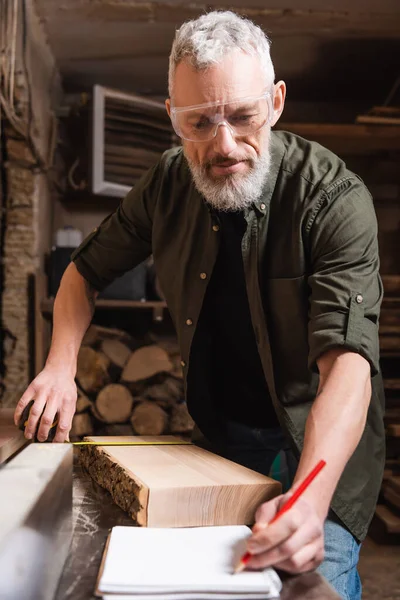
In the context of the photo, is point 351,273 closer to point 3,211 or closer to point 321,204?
point 321,204

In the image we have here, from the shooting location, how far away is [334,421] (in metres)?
1.25

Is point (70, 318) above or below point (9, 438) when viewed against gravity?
above

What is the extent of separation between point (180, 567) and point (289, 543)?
0.18 m

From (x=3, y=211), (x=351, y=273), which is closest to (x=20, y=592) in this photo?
(x=351, y=273)

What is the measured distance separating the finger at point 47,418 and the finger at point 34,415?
1cm

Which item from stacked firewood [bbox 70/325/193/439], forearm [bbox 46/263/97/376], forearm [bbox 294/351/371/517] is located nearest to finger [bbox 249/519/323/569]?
forearm [bbox 294/351/371/517]

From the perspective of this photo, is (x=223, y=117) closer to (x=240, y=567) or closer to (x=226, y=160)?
(x=226, y=160)

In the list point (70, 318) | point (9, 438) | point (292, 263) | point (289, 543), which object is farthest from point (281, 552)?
point (70, 318)

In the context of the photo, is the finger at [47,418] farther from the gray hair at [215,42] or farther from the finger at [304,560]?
the gray hair at [215,42]

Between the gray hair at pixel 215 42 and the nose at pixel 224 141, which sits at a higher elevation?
the gray hair at pixel 215 42

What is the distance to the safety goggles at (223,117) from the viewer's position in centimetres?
156

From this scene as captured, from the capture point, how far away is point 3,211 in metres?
3.92

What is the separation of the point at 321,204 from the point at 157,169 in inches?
24.4

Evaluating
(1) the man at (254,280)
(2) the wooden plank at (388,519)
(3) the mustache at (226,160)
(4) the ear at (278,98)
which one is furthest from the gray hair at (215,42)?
(2) the wooden plank at (388,519)
